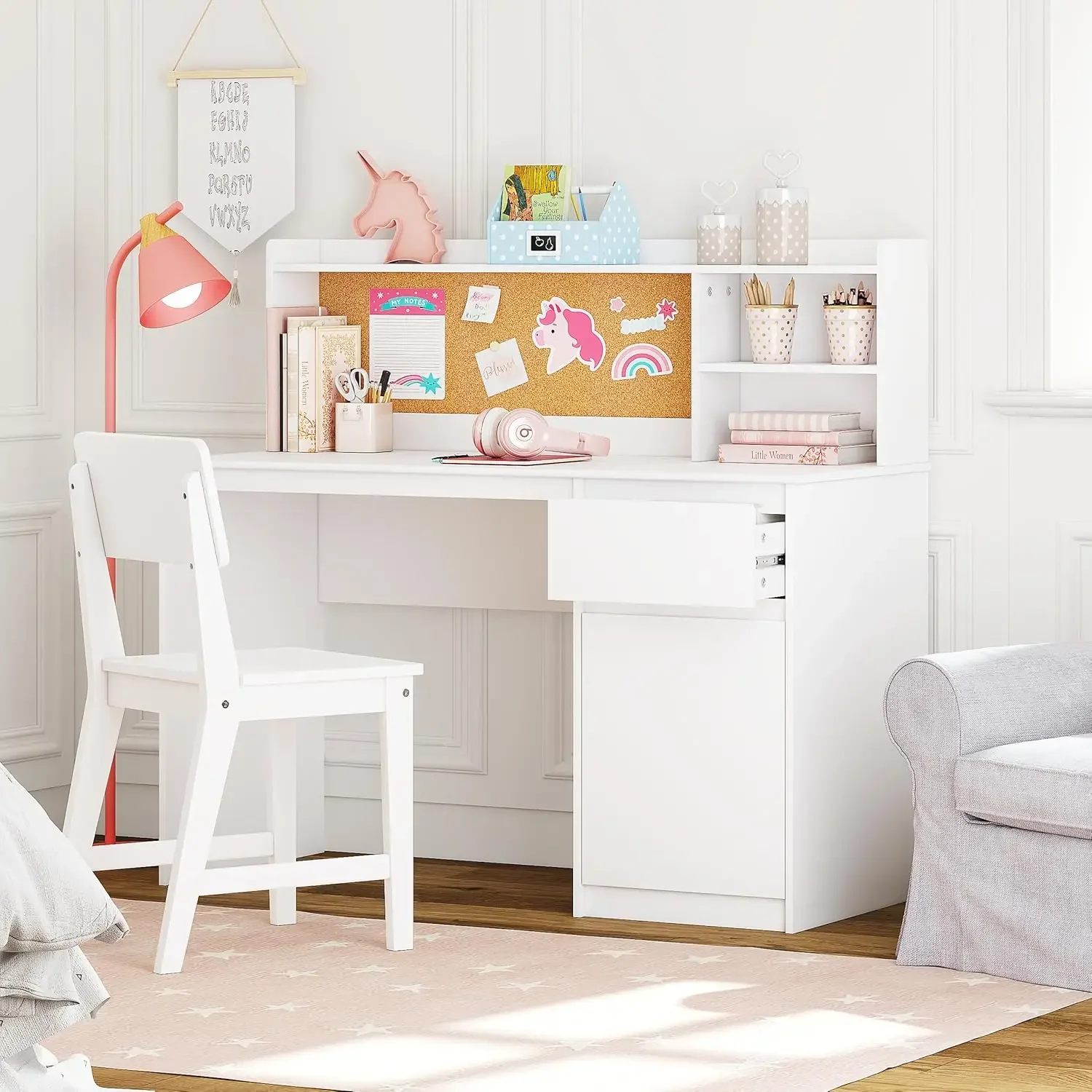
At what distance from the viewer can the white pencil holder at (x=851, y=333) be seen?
3811 millimetres

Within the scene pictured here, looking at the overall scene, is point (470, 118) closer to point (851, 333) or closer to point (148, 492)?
point (851, 333)

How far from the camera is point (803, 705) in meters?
3.55

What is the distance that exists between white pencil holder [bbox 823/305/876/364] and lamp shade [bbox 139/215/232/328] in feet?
3.82

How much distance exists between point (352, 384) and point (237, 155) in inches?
23.8

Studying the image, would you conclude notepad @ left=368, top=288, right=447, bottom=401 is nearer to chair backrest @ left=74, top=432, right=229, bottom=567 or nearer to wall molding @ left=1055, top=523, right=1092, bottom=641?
chair backrest @ left=74, top=432, right=229, bottom=567

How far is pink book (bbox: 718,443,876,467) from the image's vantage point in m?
3.76

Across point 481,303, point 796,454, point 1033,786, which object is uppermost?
point 481,303

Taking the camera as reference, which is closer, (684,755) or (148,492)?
(148,492)

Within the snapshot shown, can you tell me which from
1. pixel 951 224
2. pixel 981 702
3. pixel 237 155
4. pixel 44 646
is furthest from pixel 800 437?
pixel 44 646

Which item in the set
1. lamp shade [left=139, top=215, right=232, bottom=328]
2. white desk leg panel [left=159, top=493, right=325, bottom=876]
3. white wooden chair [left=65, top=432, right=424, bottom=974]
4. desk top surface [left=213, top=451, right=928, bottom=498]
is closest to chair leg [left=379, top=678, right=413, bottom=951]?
white wooden chair [left=65, top=432, right=424, bottom=974]

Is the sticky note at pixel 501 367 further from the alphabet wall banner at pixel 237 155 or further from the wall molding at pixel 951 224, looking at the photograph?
the wall molding at pixel 951 224

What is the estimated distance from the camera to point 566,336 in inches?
162

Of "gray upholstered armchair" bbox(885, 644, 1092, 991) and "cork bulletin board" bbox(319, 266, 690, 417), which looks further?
"cork bulletin board" bbox(319, 266, 690, 417)

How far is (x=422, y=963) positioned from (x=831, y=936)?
2.34ft
